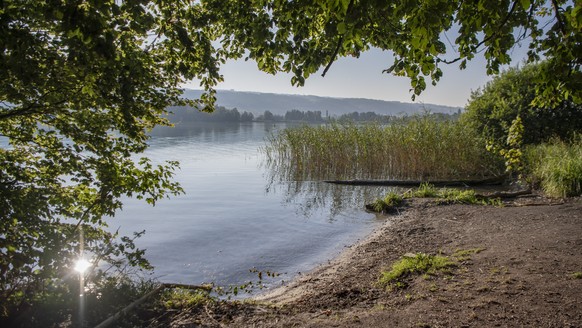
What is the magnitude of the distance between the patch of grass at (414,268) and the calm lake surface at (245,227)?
2.22 m

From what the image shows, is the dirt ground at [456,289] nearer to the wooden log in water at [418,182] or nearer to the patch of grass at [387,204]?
the patch of grass at [387,204]

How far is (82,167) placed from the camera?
511 cm

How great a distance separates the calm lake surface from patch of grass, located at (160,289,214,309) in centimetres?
156

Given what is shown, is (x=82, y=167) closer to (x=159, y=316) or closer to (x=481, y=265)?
(x=159, y=316)

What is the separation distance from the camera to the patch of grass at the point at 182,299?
5199 millimetres

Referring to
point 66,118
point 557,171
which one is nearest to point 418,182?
point 557,171

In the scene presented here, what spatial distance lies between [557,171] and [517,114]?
6317mm

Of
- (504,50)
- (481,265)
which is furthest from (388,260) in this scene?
(504,50)

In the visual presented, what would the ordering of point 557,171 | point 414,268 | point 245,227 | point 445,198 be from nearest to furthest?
point 414,268
point 557,171
point 245,227
point 445,198

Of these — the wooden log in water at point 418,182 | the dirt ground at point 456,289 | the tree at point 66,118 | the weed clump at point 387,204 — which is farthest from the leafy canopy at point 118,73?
the wooden log in water at point 418,182

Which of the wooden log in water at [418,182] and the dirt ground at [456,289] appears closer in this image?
the dirt ground at [456,289]

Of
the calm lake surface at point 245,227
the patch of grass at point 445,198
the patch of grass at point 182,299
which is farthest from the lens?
the patch of grass at point 445,198

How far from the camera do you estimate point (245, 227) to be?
36.7ft

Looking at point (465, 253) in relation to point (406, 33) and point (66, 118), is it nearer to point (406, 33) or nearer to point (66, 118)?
point (406, 33)
